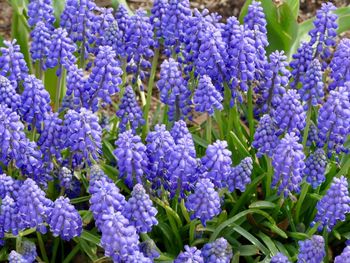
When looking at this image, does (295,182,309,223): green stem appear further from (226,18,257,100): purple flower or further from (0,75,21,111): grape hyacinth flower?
(0,75,21,111): grape hyacinth flower

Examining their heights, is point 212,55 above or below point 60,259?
above

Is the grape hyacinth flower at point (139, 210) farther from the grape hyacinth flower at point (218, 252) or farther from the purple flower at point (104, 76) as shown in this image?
the purple flower at point (104, 76)

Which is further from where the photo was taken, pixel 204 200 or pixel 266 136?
pixel 266 136

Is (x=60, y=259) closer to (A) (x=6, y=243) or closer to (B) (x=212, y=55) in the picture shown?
(A) (x=6, y=243)

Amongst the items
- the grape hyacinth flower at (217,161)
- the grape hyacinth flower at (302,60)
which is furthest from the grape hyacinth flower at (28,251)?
the grape hyacinth flower at (302,60)

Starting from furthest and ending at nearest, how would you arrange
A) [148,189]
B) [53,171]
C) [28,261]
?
[53,171]
[148,189]
[28,261]

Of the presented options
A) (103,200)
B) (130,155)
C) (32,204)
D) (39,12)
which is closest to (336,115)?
(130,155)

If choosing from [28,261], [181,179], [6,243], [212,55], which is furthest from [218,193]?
[6,243]

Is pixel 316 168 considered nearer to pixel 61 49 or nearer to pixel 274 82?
pixel 274 82
